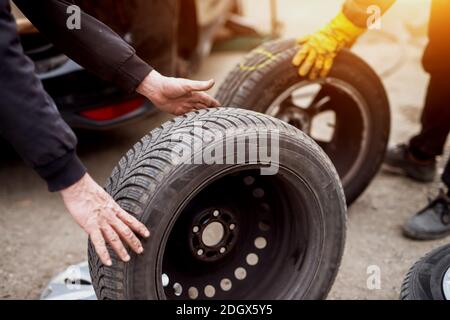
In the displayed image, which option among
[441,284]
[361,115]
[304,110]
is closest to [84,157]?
[304,110]

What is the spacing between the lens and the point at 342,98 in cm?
274

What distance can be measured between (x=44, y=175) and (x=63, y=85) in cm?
136

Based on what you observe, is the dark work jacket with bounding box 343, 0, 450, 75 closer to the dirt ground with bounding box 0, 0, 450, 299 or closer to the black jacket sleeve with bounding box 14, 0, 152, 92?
the dirt ground with bounding box 0, 0, 450, 299

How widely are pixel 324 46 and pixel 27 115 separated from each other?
1423mm

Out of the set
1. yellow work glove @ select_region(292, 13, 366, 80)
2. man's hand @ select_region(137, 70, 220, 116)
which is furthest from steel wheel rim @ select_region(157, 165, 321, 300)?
yellow work glove @ select_region(292, 13, 366, 80)

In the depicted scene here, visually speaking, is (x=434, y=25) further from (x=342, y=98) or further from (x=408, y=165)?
(x=408, y=165)

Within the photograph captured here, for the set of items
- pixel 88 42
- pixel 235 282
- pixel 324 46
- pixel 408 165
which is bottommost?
pixel 408 165

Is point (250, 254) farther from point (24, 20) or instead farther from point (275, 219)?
point (24, 20)

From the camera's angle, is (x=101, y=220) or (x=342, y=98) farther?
(x=342, y=98)

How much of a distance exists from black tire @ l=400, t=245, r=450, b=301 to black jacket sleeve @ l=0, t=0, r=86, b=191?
117cm

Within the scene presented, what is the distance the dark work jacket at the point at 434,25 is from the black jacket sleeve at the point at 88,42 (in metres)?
0.94

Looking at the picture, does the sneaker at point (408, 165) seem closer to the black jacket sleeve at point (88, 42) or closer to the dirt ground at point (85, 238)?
the dirt ground at point (85, 238)

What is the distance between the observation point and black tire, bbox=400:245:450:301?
6.00 ft

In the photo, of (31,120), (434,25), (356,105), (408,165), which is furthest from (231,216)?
(408,165)
